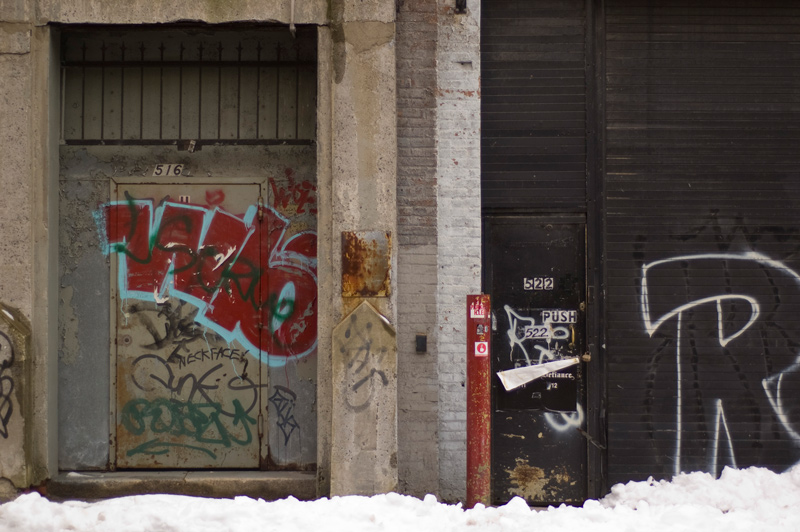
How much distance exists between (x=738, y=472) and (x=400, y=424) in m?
2.83

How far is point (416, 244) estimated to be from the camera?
6.00m

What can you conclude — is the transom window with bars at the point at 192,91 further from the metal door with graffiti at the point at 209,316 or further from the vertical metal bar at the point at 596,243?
the vertical metal bar at the point at 596,243

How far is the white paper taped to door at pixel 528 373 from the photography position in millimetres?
6262

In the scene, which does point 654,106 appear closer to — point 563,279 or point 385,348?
point 563,279

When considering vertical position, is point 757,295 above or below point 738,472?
above

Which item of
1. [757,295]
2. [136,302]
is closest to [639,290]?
[757,295]

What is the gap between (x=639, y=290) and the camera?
6.25 metres

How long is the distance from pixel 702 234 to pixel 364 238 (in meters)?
2.92

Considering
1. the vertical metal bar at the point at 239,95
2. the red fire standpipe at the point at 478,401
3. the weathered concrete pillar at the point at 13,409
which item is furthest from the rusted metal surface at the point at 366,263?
the weathered concrete pillar at the point at 13,409

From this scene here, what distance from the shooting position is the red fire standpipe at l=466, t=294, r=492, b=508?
518cm

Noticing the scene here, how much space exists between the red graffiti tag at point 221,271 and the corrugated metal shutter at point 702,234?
110 inches

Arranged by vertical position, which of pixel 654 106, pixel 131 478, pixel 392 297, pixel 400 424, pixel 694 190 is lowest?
pixel 131 478

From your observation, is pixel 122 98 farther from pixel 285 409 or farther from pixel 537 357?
pixel 537 357

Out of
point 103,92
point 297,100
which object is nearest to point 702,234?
point 297,100
